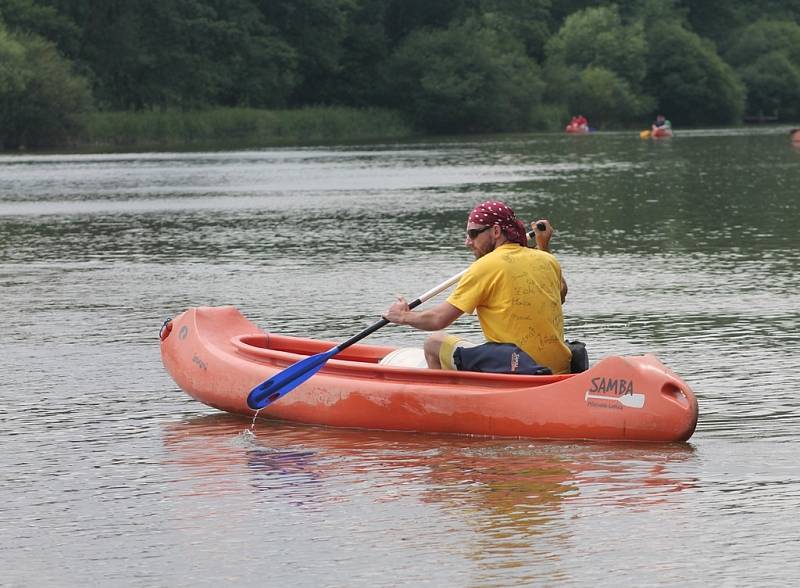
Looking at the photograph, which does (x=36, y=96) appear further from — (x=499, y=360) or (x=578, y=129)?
(x=499, y=360)

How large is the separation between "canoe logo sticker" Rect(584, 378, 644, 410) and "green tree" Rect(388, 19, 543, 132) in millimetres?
90098

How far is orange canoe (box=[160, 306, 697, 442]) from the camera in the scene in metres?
9.18

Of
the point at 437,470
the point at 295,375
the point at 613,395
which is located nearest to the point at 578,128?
the point at 295,375

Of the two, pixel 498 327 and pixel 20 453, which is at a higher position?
pixel 498 327

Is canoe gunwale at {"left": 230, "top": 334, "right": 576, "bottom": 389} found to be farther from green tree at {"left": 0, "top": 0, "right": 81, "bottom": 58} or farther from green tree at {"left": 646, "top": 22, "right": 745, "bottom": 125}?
green tree at {"left": 646, "top": 22, "right": 745, "bottom": 125}

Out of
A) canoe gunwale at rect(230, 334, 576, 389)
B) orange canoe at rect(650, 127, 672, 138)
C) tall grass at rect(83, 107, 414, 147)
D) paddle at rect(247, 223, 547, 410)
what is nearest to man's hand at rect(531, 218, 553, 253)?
→ paddle at rect(247, 223, 547, 410)

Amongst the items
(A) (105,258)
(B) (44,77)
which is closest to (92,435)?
(A) (105,258)

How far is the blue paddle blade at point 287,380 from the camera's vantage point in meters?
10.3

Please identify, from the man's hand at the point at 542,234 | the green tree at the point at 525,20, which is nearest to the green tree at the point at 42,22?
the green tree at the point at 525,20

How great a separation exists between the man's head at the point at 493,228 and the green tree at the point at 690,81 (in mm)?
106072

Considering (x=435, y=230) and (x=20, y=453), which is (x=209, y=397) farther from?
(x=435, y=230)

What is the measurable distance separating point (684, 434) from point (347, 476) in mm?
1861

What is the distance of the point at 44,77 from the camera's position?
75.2 meters

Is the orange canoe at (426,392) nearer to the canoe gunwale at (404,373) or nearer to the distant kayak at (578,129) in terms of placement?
the canoe gunwale at (404,373)
